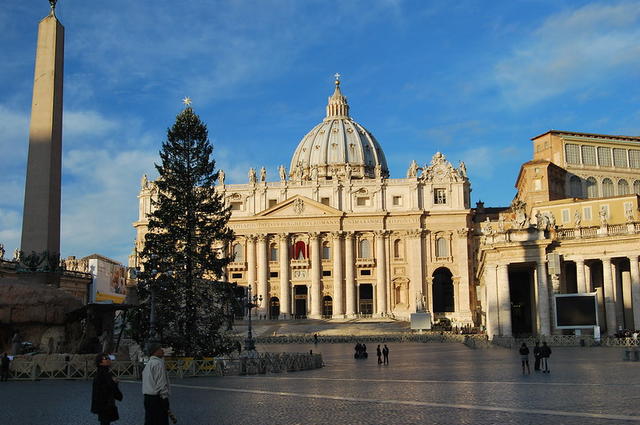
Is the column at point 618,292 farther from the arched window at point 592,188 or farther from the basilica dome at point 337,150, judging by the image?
the basilica dome at point 337,150

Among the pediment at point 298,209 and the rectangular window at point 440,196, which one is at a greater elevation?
→ the rectangular window at point 440,196

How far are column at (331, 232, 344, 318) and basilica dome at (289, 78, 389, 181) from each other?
101 feet

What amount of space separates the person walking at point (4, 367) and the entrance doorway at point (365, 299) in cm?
6601

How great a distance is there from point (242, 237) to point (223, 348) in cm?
5979

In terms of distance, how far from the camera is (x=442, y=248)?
279 feet

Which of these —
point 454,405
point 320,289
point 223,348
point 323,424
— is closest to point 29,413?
point 323,424

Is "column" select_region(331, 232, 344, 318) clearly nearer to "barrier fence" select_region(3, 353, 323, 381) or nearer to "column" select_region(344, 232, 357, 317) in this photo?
"column" select_region(344, 232, 357, 317)

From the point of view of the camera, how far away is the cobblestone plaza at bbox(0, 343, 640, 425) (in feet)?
39.9

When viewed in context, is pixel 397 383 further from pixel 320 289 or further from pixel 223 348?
pixel 320 289

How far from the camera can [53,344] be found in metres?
22.2

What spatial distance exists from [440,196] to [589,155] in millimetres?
23586

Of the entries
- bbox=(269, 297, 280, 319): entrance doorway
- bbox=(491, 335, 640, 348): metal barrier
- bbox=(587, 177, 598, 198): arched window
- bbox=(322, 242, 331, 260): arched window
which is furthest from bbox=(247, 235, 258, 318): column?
bbox=(491, 335, 640, 348): metal barrier

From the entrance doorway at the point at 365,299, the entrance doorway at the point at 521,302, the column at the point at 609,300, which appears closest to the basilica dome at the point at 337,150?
the entrance doorway at the point at 365,299

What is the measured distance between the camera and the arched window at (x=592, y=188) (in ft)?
211
